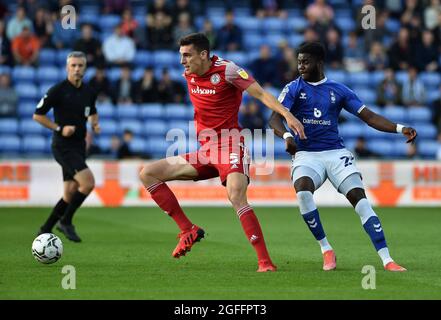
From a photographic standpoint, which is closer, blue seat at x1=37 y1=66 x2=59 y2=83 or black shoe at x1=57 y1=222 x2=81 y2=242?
black shoe at x1=57 y1=222 x2=81 y2=242

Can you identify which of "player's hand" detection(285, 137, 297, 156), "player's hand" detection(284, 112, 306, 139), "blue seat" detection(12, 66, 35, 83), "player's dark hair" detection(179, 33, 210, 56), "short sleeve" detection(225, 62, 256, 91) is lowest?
"player's hand" detection(285, 137, 297, 156)

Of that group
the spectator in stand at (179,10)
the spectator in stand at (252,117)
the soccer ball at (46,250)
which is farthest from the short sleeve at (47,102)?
the spectator in stand at (179,10)

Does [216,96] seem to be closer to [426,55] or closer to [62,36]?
[62,36]

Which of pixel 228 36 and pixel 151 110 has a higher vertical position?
pixel 228 36

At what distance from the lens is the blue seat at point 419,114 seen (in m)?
23.2

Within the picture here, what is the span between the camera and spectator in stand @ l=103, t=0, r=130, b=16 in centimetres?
2448

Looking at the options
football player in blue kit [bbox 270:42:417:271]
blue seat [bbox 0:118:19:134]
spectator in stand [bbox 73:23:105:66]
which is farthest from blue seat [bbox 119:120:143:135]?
football player in blue kit [bbox 270:42:417:271]

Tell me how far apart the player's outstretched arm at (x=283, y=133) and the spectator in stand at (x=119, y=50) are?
13.5 meters

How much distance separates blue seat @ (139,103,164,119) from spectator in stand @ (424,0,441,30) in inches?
301

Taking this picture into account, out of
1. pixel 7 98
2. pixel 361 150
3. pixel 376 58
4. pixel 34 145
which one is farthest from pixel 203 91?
pixel 376 58

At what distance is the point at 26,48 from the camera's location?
22781mm

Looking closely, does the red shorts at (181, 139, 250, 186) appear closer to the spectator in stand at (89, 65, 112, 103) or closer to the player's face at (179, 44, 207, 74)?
the player's face at (179, 44, 207, 74)

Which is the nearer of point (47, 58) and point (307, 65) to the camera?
point (307, 65)

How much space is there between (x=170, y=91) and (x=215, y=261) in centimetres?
1196
